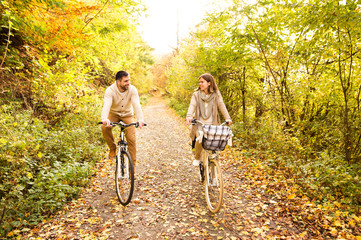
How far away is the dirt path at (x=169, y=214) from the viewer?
342 centimetres

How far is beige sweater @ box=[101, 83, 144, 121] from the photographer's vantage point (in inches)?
173

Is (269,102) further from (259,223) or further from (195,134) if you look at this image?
(259,223)

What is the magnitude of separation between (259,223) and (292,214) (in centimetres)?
72

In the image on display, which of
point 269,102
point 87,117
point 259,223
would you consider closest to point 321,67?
point 269,102

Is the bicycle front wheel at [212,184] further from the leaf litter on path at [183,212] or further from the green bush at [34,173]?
the green bush at [34,173]

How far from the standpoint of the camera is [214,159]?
4020 mm

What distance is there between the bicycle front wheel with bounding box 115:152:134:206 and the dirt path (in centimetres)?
21

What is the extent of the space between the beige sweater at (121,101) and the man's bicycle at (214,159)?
4.65 feet

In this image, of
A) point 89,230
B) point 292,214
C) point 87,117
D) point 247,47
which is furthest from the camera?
point 87,117

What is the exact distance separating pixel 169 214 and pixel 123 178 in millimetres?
1213

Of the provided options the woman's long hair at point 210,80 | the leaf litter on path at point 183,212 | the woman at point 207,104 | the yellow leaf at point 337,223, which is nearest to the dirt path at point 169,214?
the leaf litter on path at point 183,212

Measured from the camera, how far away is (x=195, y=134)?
4.75 meters

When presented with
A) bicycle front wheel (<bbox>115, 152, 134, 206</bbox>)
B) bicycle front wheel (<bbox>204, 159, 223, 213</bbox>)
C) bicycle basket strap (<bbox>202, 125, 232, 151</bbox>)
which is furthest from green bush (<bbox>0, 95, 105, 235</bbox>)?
bicycle basket strap (<bbox>202, 125, 232, 151</bbox>)

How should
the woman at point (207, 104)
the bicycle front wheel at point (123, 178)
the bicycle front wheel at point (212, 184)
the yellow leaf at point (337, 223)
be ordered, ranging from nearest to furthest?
the yellow leaf at point (337, 223), the bicycle front wheel at point (212, 184), the bicycle front wheel at point (123, 178), the woman at point (207, 104)
